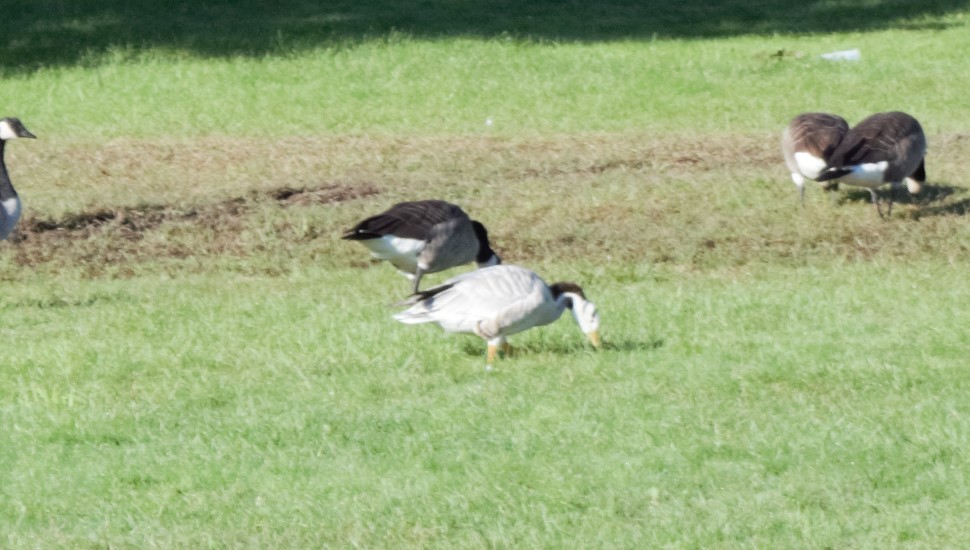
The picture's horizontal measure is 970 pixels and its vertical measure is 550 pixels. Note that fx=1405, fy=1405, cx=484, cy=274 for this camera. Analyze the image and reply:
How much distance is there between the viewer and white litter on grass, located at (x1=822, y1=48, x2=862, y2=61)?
2297cm

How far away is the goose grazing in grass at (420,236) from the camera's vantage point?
1098 cm

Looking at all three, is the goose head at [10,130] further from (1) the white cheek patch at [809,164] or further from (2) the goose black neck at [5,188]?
(1) the white cheek patch at [809,164]

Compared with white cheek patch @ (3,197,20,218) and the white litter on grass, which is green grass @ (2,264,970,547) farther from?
the white litter on grass

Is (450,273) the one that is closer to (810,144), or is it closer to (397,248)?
(397,248)

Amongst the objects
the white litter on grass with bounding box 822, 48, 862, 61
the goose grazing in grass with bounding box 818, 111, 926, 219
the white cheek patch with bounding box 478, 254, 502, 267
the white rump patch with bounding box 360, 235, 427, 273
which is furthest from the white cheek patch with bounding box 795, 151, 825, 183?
the white litter on grass with bounding box 822, 48, 862, 61

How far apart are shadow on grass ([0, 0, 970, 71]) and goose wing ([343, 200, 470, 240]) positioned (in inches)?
484

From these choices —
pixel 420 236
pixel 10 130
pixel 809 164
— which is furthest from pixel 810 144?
pixel 10 130

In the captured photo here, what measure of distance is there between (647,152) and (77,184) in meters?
6.96

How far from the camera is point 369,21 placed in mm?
25047

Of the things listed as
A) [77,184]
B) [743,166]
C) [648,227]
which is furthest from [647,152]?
Answer: [77,184]

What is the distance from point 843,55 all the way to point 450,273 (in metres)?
12.3

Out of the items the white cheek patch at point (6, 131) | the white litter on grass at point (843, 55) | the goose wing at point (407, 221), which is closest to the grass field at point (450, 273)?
the white litter on grass at point (843, 55)

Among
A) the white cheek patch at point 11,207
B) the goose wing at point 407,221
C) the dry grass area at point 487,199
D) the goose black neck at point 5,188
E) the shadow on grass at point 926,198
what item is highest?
the goose wing at point 407,221

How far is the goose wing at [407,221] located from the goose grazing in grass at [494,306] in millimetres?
1982
